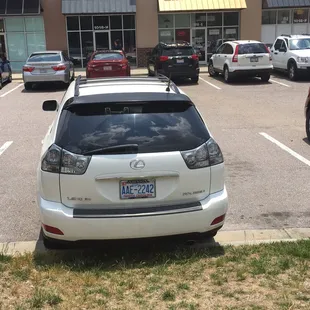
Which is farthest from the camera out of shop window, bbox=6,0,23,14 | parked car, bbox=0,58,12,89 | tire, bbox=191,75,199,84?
shop window, bbox=6,0,23,14

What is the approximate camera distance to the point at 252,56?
61.8 feet

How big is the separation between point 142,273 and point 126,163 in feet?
3.15

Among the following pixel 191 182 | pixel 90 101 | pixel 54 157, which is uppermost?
pixel 90 101

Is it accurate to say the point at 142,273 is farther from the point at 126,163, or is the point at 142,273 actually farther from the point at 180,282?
the point at 126,163

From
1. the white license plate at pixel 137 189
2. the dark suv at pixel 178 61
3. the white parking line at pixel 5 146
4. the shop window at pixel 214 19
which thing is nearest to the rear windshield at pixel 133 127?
the white license plate at pixel 137 189

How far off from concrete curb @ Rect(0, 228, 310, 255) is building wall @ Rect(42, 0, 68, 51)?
24043 mm

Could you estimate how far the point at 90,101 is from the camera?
165 inches

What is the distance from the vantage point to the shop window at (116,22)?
27062mm

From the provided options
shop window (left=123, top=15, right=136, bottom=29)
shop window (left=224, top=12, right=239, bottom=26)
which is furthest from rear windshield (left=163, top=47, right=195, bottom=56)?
shop window (left=224, top=12, right=239, bottom=26)

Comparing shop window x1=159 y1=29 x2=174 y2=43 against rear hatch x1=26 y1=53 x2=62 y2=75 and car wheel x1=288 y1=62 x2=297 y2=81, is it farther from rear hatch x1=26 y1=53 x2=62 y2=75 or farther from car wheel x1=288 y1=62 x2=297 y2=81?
rear hatch x1=26 y1=53 x2=62 y2=75

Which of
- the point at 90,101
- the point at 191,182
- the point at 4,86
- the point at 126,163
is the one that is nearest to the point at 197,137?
the point at 191,182

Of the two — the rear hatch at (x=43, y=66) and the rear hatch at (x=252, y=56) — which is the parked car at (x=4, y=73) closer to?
the rear hatch at (x=43, y=66)

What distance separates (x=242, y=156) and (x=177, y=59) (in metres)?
11.9

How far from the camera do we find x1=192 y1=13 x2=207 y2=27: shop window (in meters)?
27.7
